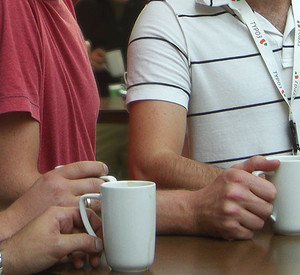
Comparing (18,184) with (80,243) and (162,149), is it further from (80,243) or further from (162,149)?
(162,149)

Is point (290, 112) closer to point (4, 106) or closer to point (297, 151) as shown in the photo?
point (297, 151)

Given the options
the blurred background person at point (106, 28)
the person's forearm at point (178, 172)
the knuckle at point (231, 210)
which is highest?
the knuckle at point (231, 210)

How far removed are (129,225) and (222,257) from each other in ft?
0.63

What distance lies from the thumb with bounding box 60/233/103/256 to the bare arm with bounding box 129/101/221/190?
1.82 feet

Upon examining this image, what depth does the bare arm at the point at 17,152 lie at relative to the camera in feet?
3.99

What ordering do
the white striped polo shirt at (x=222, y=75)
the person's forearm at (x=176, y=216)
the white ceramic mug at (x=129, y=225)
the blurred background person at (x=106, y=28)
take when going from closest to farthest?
the white ceramic mug at (x=129, y=225) → the person's forearm at (x=176, y=216) → the white striped polo shirt at (x=222, y=75) → the blurred background person at (x=106, y=28)

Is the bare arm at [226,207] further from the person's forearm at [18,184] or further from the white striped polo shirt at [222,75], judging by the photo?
the white striped polo shirt at [222,75]

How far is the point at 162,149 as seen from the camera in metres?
1.62

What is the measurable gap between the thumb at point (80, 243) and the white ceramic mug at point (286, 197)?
0.34m

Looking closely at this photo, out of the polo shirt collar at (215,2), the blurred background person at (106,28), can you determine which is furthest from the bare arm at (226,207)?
the blurred background person at (106,28)

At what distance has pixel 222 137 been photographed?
177cm

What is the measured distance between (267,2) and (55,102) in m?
0.74

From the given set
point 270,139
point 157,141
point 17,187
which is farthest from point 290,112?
point 17,187

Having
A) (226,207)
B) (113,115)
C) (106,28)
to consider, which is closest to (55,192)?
(226,207)
